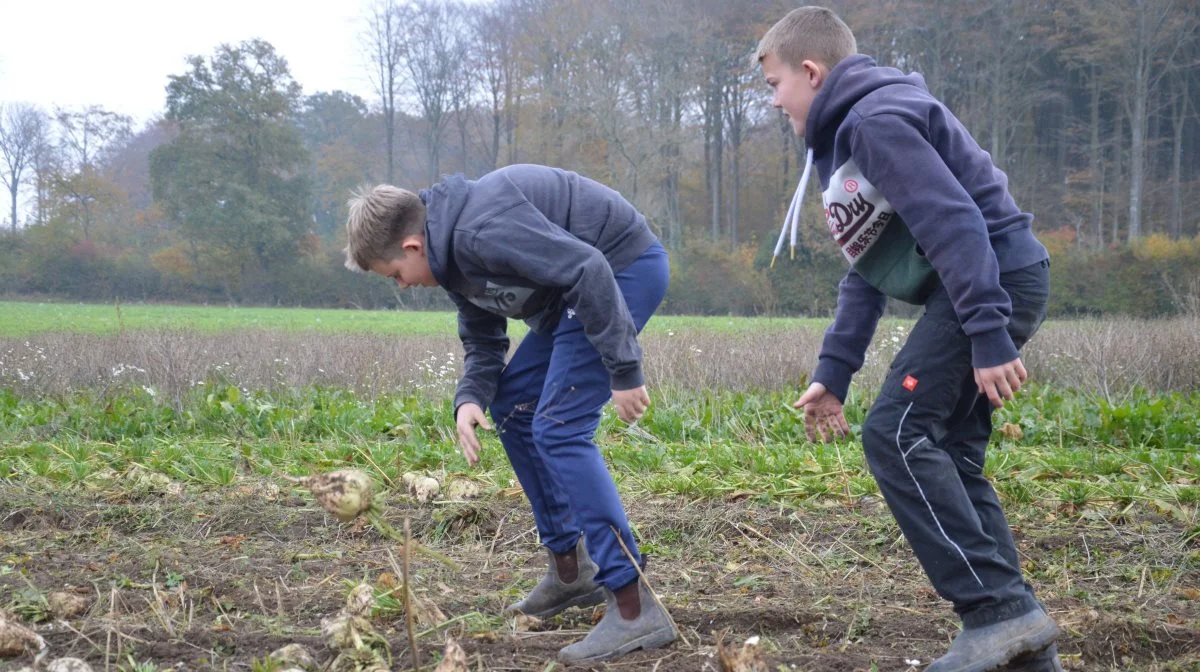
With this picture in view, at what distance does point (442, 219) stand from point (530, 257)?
32cm

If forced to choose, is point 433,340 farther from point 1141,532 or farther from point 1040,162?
point 1040,162

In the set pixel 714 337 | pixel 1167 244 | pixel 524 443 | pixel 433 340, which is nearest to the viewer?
pixel 524 443

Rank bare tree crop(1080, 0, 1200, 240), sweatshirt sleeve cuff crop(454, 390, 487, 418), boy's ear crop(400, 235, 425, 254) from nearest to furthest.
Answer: boy's ear crop(400, 235, 425, 254) < sweatshirt sleeve cuff crop(454, 390, 487, 418) < bare tree crop(1080, 0, 1200, 240)

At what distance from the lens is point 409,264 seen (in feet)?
9.67

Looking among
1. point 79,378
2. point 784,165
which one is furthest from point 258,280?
point 79,378

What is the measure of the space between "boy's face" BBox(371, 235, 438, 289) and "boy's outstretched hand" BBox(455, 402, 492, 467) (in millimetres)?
436

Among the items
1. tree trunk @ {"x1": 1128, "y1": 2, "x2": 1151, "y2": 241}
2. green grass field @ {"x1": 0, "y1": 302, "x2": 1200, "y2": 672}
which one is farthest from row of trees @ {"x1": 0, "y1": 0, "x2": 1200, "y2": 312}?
green grass field @ {"x1": 0, "y1": 302, "x2": 1200, "y2": 672}

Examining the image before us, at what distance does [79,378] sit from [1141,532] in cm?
864

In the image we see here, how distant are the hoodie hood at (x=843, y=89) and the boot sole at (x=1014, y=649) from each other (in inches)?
55.1

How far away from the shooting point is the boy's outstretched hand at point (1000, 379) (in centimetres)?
230

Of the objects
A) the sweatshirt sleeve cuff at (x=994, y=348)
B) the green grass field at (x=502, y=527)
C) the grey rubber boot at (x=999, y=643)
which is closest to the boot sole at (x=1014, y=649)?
the grey rubber boot at (x=999, y=643)

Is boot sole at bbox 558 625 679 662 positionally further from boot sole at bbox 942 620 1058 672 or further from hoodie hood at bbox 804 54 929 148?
hoodie hood at bbox 804 54 929 148

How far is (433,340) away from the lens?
511 inches

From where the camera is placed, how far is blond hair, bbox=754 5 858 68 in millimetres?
2662
